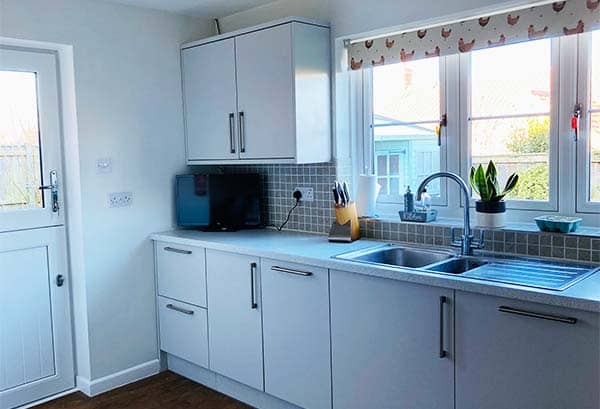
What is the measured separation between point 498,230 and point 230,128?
1647 millimetres

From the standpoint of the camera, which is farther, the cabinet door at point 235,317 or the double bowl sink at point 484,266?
the cabinet door at point 235,317

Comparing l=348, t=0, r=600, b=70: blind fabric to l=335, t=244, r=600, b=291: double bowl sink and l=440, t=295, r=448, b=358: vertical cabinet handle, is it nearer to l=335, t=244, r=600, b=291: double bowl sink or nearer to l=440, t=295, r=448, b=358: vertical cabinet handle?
l=335, t=244, r=600, b=291: double bowl sink

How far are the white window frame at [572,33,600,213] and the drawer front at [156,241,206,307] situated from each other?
1.96 m

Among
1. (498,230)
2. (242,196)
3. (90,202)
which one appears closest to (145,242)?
(90,202)

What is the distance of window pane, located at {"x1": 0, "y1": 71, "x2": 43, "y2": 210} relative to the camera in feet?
10.0

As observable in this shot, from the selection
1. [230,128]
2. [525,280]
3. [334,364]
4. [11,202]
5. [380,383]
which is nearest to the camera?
[525,280]

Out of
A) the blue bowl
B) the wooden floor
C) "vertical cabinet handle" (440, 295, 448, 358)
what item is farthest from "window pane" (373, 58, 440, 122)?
the wooden floor

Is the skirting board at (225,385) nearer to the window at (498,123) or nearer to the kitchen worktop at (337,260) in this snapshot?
the kitchen worktop at (337,260)

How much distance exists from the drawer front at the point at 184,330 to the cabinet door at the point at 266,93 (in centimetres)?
98

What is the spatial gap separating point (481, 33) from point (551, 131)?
562 mm

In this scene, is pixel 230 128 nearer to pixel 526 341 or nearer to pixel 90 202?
pixel 90 202

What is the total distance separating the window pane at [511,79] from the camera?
2.59 metres

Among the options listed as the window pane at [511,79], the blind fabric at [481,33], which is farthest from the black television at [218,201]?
the window pane at [511,79]

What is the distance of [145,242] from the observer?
11.6 feet
